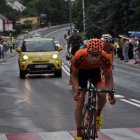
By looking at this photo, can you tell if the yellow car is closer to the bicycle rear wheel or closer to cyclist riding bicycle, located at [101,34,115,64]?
cyclist riding bicycle, located at [101,34,115,64]

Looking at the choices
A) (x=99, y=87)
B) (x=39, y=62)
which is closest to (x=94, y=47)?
(x=99, y=87)

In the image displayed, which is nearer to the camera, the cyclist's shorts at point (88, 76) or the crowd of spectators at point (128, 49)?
the cyclist's shorts at point (88, 76)

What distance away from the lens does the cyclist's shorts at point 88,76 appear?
29.9 feet

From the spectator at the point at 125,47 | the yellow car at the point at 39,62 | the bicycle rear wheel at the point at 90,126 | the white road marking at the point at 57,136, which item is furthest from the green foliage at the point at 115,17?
the bicycle rear wheel at the point at 90,126

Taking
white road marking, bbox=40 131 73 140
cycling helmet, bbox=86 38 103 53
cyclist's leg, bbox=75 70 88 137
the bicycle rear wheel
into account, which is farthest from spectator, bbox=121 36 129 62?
cycling helmet, bbox=86 38 103 53

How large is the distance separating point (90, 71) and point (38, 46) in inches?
709

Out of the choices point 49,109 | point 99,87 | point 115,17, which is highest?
point 99,87

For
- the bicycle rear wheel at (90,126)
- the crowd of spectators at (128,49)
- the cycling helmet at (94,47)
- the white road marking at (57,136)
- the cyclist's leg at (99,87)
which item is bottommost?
the crowd of spectators at (128,49)

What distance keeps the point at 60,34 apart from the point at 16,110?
13301cm

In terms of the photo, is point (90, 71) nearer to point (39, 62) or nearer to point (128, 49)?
point (39, 62)

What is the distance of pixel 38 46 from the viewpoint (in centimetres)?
2703

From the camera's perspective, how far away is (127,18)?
59250 mm

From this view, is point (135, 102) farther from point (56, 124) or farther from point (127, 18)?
point (127, 18)

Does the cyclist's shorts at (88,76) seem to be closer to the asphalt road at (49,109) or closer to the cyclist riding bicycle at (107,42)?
the asphalt road at (49,109)
